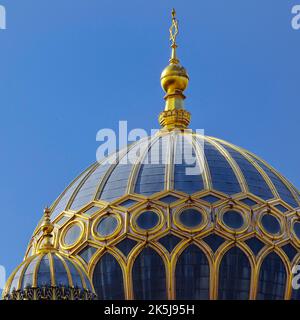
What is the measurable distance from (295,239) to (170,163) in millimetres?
4393

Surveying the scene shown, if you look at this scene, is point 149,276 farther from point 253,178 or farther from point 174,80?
point 174,80

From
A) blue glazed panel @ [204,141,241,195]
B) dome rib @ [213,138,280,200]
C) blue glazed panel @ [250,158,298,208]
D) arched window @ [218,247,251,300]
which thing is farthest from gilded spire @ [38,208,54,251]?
blue glazed panel @ [250,158,298,208]

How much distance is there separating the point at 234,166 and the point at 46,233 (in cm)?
796

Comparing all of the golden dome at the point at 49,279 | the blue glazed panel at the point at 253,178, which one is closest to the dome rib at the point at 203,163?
the blue glazed panel at the point at 253,178

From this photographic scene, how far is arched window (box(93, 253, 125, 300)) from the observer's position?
2515 inches

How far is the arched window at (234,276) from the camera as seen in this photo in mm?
63750

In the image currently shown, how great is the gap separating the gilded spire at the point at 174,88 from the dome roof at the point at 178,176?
8.20 feet

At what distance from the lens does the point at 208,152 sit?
67.9 m

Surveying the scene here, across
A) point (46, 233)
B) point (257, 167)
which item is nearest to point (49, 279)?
point (46, 233)

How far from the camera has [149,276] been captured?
6394cm

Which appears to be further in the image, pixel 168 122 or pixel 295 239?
pixel 168 122

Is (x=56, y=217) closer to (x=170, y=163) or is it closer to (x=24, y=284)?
(x=170, y=163)

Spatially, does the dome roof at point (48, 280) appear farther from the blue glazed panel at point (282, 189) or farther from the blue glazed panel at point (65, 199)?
the blue glazed panel at point (282, 189)
